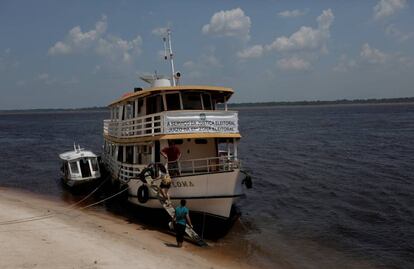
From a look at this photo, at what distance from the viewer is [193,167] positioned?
1655cm

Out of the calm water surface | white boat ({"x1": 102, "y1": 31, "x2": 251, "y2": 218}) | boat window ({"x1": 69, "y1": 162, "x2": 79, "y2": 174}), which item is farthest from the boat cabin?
boat window ({"x1": 69, "y1": 162, "x2": 79, "y2": 174})

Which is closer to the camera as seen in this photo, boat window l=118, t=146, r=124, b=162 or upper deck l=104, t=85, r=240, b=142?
upper deck l=104, t=85, r=240, b=142

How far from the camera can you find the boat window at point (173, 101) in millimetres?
18359

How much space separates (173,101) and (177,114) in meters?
1.90

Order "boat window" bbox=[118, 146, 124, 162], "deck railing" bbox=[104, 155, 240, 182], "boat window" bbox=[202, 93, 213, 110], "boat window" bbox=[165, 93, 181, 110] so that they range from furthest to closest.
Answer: "boat window" bbox=[118, 146, 124, 162], "boat window" bbox=[202, 93, 213, 110], "boat window" bbox=[165, 93, 181, 110], "deck railing" bbox=[104, 155, 240, 182]

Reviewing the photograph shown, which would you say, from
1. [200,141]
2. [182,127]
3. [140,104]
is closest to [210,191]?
[182,127]

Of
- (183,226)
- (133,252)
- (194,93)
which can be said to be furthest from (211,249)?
(194,93)

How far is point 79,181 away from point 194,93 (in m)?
10.4

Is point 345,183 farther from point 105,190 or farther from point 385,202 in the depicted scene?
point 105,190

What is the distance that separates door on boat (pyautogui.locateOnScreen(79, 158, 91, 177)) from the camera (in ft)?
83.3

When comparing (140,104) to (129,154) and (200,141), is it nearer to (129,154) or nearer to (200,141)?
(129,154)

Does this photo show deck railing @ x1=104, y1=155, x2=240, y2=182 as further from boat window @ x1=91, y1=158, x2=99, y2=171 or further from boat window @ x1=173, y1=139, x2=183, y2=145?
boat window @ x1=91, y1=158, x2=99, y2=171

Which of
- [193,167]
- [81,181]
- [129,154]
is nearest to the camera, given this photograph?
[193,167]

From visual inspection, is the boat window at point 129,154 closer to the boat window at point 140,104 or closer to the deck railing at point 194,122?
the boat window at point 140,104
